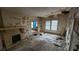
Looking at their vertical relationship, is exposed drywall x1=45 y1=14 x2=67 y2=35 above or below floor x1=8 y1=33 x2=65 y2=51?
above

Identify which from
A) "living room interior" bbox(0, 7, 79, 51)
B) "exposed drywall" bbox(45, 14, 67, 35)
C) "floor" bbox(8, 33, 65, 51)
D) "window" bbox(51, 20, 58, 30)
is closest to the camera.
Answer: "living room interior" bbox(0, 7, 79, 51)

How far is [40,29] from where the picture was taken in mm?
7488

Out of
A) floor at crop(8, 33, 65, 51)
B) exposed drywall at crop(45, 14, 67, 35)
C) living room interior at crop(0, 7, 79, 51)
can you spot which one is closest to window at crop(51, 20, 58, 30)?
living room interior at crop(0, 7, 79, 51)

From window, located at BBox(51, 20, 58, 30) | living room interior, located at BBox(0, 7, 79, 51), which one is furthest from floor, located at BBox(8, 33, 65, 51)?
window, located at BBox(51, 20, 58, 30)

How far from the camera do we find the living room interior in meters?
2.06

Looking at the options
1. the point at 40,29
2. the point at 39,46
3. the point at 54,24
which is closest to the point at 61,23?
the point at 54,24

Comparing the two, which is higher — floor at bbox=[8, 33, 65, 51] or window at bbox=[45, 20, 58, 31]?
window at bbox=[45, 20, 58, 31]

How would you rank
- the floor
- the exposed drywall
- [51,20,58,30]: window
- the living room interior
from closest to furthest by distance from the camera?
1. the living room interior
2. the floor
3. the exposed drywall
4. [51,20,58,30]: window

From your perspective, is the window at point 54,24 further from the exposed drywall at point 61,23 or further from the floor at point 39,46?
the floor at point 39,46

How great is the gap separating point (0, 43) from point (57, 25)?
5074 millimetres

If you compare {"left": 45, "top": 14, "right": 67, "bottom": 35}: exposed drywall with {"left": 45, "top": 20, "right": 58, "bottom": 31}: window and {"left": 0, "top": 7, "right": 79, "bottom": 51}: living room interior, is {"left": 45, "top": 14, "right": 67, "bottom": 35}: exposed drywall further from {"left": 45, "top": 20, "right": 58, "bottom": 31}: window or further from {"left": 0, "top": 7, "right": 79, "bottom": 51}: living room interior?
{"left": 45, "top": 20, "right": 58, "bottom": 31}: window

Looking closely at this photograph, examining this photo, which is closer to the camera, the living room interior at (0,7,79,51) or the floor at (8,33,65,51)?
the living room interior at (0,7,79,51)

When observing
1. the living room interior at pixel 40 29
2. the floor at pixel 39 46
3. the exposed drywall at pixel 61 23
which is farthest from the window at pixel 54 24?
the floor at pixel 39 46

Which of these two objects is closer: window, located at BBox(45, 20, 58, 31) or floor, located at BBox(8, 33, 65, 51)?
floor, located at BBox(8, 33, 65, 51)
